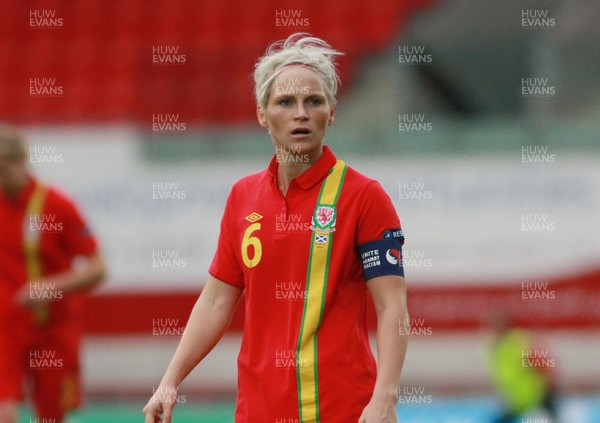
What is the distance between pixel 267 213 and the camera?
4.14 meters

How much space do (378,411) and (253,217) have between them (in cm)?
81

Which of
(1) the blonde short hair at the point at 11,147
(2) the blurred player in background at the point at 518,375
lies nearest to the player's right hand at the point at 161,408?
(1) the blonde short hair at the point at 11,147

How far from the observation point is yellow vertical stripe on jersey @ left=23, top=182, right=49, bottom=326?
6852mm

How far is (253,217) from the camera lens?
418cm

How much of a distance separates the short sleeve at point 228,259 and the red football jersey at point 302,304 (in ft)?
0.39

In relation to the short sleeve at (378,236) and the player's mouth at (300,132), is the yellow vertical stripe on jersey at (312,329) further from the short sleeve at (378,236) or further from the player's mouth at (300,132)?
the player's mouth at (300,132)

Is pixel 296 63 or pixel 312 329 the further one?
pixel 296 63

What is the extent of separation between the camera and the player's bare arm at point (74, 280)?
6.71 meters

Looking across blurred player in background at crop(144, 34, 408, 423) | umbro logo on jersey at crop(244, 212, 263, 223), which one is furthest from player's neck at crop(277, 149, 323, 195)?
umbro logo on jersey at crop(244, 212, 263, 223)

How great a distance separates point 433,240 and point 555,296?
1.24 meters

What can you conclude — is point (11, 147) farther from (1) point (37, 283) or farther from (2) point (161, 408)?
(2) point (161, 408)

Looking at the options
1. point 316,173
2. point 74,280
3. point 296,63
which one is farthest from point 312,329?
point 74,280

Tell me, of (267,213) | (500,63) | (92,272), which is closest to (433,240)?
(500,63)

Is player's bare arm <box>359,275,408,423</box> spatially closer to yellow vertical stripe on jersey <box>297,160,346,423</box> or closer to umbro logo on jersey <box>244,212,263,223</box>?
yellow vertical stripe on jersey <box>297,160,346,423</box>
